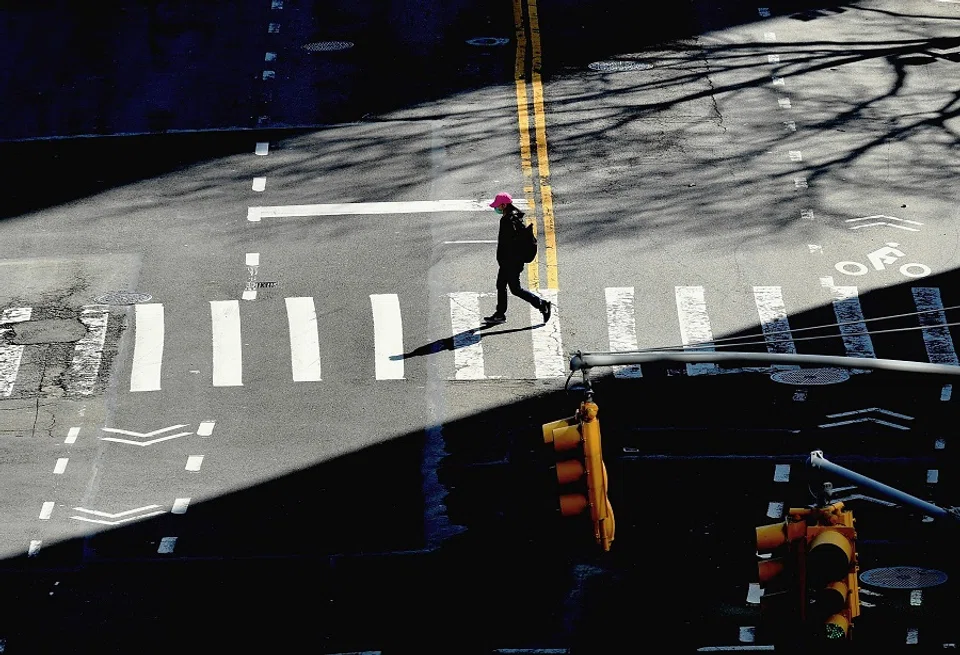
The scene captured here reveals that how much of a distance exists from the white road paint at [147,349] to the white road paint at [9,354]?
1.55 m

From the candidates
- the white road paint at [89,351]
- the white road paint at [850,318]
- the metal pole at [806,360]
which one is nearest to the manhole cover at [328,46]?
the white road paint at [89,351]

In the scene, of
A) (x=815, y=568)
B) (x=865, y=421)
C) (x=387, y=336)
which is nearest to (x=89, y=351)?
(x=387, y=336)

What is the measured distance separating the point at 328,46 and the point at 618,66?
5226 mm

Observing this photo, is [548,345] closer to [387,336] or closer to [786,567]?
[387,336]

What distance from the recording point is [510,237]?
858 inches

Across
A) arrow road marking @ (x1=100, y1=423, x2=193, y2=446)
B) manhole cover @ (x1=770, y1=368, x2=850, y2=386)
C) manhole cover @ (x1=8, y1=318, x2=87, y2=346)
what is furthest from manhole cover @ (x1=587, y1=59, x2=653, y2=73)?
arrow road marking @ (x1=100, y1=423, x2=193, y2=446)

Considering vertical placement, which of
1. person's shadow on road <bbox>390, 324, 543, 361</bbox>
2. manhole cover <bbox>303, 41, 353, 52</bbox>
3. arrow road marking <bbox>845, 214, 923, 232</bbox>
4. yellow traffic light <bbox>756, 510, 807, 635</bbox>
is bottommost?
person's shadow on road <bbox>390, 324, 543, 361</bbox>

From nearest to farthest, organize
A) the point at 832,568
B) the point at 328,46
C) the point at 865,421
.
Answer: the point at 832,568 < the point at 865,421 < the point at 328,46

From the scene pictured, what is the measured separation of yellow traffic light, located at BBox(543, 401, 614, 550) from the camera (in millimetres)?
12336

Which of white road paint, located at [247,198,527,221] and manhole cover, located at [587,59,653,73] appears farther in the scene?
manhole cover, located at [587,59,653,73]

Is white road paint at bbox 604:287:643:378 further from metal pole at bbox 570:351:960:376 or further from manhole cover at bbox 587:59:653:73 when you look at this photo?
metal pole at bbox 570:351:960:376

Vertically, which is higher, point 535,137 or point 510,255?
point 510,255

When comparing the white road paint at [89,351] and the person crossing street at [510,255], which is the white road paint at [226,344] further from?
the person crossing street at [510,255]

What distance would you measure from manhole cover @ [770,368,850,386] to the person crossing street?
3.29 metres
